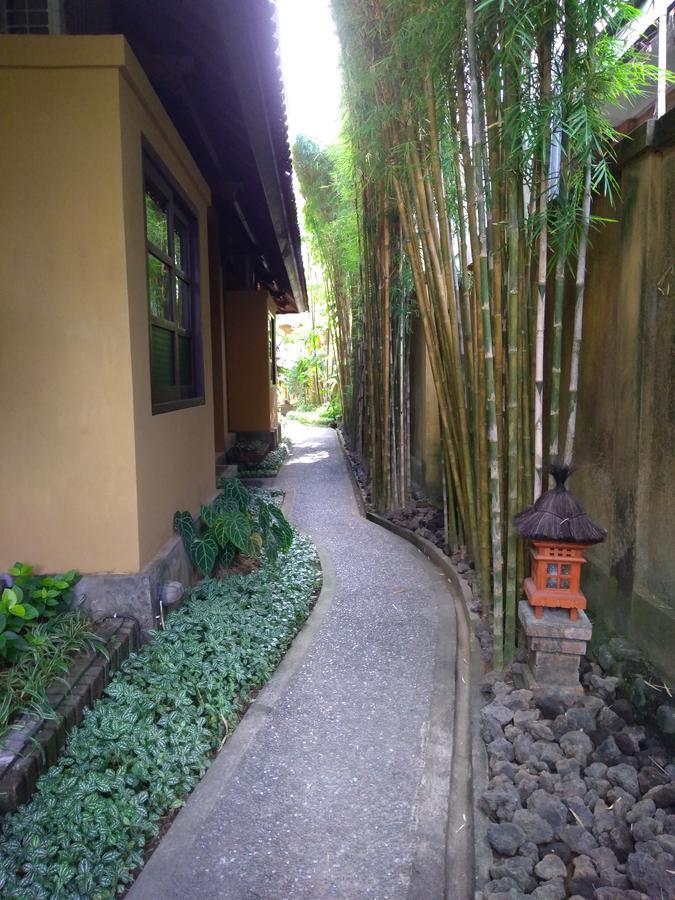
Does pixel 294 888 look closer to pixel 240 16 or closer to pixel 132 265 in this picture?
pixel 132 265

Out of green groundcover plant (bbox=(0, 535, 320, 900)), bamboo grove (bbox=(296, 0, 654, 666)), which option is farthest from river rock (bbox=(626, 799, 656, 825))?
green groundcover plant (bbox=(0, 535, 320, 900))

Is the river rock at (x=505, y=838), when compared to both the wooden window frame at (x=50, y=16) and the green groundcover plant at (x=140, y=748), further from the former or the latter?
the wooden window frame at (x=50, y=16)

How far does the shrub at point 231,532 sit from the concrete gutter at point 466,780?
3.84 ft

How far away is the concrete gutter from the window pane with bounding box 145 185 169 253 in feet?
Answer: 7.99

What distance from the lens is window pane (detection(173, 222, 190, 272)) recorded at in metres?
3.95

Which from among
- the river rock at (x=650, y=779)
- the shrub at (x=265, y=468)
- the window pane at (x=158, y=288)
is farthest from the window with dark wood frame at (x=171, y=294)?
the shrub at (x=265, y=468)

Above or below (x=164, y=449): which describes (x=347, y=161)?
above

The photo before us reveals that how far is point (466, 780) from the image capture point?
208 cm

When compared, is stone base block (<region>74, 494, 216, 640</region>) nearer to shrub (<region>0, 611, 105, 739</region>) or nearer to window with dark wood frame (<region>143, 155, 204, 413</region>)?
shrub (<region>0, 611, 105, 739</region>)

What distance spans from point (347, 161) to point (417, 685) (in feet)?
13.2

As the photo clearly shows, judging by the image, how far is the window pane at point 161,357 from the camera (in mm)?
3193

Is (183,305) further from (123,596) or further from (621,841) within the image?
(621,841)

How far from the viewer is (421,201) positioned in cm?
318

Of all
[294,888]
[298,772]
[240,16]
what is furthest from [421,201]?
[294,888]
